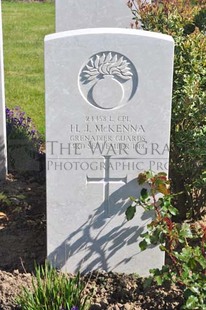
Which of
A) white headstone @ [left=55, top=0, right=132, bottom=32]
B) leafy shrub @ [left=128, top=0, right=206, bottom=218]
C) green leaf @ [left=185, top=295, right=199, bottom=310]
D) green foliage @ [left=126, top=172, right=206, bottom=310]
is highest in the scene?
white headstone @ [left=55, top=0, right=132, bottom=32]

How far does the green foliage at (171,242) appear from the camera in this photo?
10.4 ft

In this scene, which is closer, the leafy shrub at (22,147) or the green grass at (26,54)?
the leafy shrub at (22,147)

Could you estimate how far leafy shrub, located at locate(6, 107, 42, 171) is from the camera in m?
5.64

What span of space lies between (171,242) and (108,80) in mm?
983

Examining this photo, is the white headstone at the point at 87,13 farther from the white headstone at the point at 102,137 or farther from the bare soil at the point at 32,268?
the white headstone at the point at 102,137

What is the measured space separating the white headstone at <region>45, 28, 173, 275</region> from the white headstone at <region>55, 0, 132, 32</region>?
10.1ft

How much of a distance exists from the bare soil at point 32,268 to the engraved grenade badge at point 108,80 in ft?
3.56

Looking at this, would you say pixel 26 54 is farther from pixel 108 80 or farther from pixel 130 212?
pixel 130 212

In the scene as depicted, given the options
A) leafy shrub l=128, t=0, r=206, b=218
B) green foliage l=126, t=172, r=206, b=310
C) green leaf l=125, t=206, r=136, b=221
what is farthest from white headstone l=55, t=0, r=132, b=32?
green leaf l=125, t=206, r=136, b=221

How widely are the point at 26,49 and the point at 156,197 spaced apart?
783 cm

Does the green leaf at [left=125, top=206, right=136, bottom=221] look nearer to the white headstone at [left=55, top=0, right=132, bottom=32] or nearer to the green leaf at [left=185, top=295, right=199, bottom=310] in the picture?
the green leaf at [left=185, top=295, right=199, bottom=310]

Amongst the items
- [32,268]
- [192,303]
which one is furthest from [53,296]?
[192,303]

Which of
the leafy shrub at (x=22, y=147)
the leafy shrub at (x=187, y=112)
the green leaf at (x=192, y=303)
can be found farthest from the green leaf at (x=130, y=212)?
the leafy shrub at (x=22, y=147)

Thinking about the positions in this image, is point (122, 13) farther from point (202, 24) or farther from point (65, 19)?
point (202, 24)
